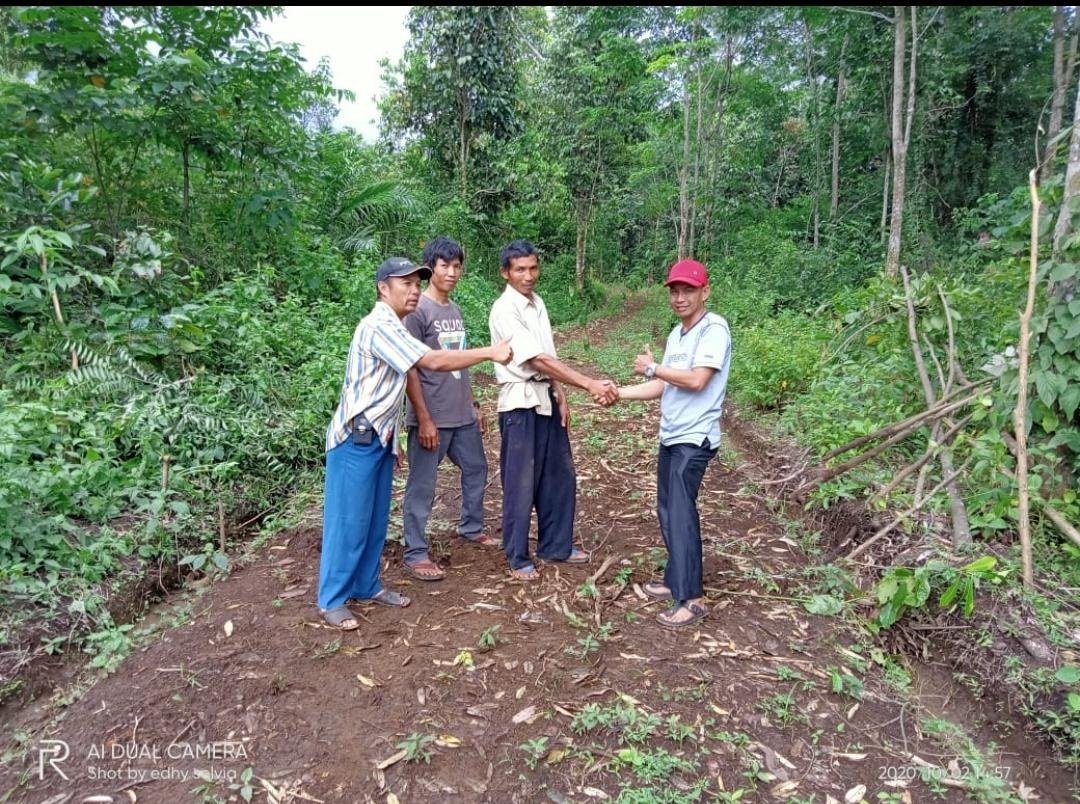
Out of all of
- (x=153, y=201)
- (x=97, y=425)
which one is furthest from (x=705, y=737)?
(x=153, y=201)

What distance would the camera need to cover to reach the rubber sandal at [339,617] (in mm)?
3367

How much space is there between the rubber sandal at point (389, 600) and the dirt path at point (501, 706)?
7cm

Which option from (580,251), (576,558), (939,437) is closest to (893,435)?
(939,437)

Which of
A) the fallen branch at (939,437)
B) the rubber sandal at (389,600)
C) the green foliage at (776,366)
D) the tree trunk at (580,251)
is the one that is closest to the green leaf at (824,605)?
the fallen branch at (939,437)

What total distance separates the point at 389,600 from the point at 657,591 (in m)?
1.58

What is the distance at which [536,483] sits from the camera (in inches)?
160

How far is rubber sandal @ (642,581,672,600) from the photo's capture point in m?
3.82

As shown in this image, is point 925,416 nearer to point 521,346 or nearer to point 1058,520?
point 1058,520

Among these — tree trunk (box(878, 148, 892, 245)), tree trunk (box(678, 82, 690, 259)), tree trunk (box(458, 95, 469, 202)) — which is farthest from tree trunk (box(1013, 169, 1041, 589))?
tree trunk (box(678, 82, 690, 259))

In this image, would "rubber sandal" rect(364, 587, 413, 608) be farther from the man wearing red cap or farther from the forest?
the man wearing red cap

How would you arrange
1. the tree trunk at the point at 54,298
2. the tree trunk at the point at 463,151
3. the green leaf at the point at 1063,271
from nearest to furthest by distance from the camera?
the green leaf at the point at 1063,271 < the tree trunk at the point at 54,298 < the tree trunk at the point at 463,151

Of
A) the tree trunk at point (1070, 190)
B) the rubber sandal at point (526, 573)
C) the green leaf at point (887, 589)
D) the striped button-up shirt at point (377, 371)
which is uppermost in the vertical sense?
the tree trunk at point (1070, 190)

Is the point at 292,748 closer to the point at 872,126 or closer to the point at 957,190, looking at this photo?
the point at 872,126

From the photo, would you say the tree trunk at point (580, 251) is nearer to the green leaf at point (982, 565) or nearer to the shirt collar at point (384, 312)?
the shirt collar at point (384, 312)
